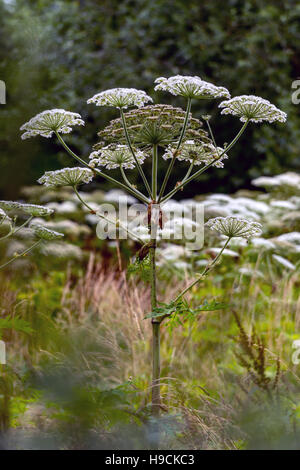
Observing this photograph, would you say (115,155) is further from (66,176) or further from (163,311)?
(163,311)

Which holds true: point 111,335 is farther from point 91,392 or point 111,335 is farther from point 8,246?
point 8,246

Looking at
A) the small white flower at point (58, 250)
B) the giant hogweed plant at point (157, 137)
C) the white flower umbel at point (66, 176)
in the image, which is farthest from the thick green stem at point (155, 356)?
the small white flower at point (58, 250)

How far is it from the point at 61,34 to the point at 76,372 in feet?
22.7

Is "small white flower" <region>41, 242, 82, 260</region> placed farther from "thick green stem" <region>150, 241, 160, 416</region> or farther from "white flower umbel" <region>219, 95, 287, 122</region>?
"white flower umbel" <region>219, 95, 287, 122</region>

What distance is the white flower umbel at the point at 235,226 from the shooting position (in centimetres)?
188

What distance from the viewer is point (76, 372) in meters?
2.07

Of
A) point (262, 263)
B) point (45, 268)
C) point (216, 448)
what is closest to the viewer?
point (216, 448)

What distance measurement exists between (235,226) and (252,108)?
424 millimetres

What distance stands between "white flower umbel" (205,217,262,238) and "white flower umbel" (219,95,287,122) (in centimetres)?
37

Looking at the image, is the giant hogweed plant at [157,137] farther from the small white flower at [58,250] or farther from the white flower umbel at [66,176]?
the small white flower at [58,250]

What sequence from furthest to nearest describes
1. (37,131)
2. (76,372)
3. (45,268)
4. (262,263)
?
(262,263) < (45,268) < (76,372) < (37,131)

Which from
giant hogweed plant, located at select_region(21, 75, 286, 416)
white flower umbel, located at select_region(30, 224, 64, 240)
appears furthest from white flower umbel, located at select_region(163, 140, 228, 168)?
white flower umbel, located at select_region(30, 224, 64, 240)

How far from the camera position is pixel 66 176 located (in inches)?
75.6
